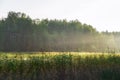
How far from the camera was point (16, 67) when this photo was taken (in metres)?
14.0

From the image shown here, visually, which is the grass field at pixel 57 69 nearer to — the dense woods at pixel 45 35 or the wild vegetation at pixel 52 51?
the wild vegetation at pixel 52 51

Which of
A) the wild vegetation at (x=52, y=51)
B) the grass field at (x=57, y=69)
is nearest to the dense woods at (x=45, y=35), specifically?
the wild vegetation at (x=52, y=51)

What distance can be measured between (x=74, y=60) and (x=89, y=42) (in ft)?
260

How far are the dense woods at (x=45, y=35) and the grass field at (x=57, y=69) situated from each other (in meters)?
55.5

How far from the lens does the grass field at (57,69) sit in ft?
40.6

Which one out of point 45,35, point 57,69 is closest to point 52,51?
point 57,69

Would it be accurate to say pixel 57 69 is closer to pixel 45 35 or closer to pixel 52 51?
pixel 52 51

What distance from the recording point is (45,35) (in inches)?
3433

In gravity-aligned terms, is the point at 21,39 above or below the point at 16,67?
above

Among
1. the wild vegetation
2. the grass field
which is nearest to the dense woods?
the wild vegetation

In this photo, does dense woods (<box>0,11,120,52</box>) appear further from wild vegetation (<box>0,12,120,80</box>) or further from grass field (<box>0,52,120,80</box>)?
grass field (<box>0,52,120,80</box>)

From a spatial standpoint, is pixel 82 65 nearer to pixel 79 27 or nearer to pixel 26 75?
pixel 26 75

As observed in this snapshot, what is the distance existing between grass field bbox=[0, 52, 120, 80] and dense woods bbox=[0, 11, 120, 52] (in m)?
55.5

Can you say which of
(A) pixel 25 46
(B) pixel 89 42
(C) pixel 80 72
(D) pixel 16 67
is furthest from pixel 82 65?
(B) pixel 89 42
